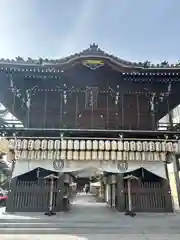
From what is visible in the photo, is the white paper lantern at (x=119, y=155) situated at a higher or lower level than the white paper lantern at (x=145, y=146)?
lower

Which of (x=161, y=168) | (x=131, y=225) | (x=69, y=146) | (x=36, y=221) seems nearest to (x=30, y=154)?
(x=69, y=146)

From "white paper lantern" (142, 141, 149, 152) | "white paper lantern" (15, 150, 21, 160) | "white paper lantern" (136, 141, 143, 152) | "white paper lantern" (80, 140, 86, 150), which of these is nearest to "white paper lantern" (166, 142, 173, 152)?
"white paper lantern" (142, 141, 149, 152)

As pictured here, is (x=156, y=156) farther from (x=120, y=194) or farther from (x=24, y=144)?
(x=24, y=144)

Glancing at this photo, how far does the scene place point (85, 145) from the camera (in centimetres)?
845

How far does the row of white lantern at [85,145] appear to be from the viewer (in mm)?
8359

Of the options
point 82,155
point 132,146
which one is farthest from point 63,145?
point 132,146

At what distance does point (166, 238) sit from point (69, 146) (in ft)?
15.1

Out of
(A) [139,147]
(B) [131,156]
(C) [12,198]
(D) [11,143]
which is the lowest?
(C) [12,198]

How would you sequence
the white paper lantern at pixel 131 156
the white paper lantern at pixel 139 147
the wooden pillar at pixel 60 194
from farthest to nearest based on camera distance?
the white paper lantern at pixel 131 156, the white paper lantern at pixel 139 147, the wooden pillar at pixel 60 194

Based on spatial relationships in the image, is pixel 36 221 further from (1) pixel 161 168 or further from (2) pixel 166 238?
(1) pixel 161 168

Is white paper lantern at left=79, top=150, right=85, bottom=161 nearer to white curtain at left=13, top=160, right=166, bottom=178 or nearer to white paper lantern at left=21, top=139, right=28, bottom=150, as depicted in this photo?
white curtain at left=13, top=160, right=166, bottom=178

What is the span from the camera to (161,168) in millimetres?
8820

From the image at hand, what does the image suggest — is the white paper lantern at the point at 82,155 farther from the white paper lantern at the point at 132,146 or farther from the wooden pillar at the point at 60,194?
the white paper lantern at the point at 132,146

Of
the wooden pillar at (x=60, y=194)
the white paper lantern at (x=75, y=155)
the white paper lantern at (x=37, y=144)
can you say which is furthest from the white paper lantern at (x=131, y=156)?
the white paper lantern at (x=37, y=144)
